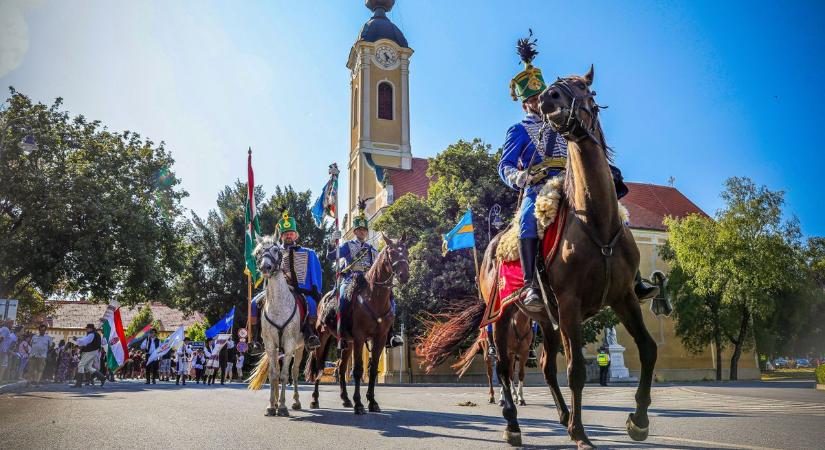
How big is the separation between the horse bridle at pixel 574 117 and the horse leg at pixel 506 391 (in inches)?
93.8

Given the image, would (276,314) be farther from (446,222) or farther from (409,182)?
(409,182)

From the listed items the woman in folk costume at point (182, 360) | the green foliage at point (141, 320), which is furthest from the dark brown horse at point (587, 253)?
the green foliage at point (141, 320)

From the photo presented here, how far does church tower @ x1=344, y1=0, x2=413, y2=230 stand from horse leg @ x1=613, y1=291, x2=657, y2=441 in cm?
4602

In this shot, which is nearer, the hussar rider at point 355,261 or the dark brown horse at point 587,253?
the dark brown horse at point 587,253

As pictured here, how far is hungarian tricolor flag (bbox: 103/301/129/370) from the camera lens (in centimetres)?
2534

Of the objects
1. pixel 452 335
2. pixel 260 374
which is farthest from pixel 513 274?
pixel 260 374

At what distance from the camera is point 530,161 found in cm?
637

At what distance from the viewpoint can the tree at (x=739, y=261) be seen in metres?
36.7

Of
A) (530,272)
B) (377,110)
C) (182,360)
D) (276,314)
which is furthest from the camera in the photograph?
(377,110)

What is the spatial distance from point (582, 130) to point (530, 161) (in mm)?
1418

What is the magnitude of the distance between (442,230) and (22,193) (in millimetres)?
20668

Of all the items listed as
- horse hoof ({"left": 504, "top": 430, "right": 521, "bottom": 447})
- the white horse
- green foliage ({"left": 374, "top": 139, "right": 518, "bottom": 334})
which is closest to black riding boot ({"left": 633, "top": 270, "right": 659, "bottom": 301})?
horse hoof ({"left": 504, "top": 430, "right": 521, "bottom": 447})

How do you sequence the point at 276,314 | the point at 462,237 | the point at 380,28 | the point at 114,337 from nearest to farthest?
the point at 276,314 → the point at 462,237 → the point at 114,337 → the point at 380,28

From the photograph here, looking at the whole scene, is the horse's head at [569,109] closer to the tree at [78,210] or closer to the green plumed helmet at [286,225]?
the green plumed helmet at [286,225]
